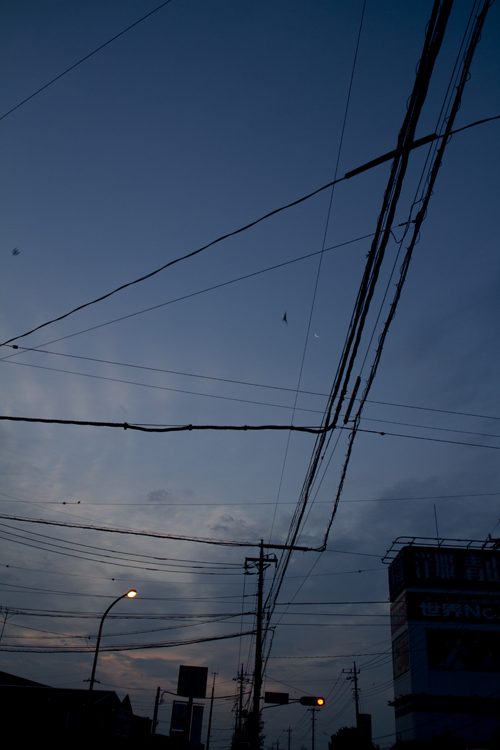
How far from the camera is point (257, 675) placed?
24062 mm

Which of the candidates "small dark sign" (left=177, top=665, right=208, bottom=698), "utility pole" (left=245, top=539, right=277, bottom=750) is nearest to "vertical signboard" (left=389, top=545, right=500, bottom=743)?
"utility pole" (left=245, top=539, right=277, bottom=750)

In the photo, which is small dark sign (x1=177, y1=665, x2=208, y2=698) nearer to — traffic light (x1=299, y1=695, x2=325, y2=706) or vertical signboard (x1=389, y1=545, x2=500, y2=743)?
traffic light (x1=299, y1=695, x2=325, y2=706)

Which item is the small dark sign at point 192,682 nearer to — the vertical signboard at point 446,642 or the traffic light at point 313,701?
the traffic light at point 313,701

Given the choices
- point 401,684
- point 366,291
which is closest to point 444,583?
point 401,684

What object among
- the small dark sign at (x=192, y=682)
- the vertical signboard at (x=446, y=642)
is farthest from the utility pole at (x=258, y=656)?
the vertical signboard at (x=446, y=642)

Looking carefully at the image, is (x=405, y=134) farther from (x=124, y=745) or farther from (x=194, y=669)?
(x=124, y=745)

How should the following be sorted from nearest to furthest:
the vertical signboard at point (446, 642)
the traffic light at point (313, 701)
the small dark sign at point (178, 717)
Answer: the traffic light at point (313, 701) → the small dark sign at point (178, 717) → the vertical signboard at point (446, 642)

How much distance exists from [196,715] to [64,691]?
1240 cm

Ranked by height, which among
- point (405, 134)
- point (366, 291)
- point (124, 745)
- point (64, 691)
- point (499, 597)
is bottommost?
point (124, 745)

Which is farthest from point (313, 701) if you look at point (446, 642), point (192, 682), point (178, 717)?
point (446, 642)

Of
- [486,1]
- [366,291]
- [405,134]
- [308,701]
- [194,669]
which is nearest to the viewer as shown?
[486,1]

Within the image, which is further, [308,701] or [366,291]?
[308,701]

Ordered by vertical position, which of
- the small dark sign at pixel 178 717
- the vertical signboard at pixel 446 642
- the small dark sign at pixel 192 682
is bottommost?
the small dark sign at pixel 178 717

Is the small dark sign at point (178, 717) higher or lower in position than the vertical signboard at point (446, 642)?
lower
